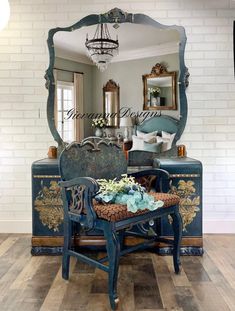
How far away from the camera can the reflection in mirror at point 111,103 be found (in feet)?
10.7

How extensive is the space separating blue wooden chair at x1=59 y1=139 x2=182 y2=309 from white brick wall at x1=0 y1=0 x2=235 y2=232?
79cm

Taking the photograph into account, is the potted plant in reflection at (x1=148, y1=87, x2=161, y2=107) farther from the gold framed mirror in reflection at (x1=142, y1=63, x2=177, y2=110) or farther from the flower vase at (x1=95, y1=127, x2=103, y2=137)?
the flower vase at (x1=95, y1=127, x2=103, y2=137)

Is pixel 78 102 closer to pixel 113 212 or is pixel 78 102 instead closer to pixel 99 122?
pixel 99 122

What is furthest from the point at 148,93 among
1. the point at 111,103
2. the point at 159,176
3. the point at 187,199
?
the point at 187,199

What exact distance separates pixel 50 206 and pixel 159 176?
93 centimetres

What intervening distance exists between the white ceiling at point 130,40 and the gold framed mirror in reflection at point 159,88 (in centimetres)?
17

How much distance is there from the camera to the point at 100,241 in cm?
295

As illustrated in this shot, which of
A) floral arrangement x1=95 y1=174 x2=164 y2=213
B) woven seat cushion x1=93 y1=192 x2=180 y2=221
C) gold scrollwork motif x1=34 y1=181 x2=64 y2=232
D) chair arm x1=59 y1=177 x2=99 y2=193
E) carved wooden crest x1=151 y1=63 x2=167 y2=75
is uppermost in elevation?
carved wooden crest x1=151 y1=63 x2=167 y2=75

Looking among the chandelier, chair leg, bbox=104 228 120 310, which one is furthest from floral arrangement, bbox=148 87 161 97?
chair leg, bbox=104 228 120 310

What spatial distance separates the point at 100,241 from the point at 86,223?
762mm

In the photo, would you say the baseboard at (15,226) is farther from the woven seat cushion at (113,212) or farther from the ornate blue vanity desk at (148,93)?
the woven seat cushion at (113,212)

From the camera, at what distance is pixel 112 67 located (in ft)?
10.6

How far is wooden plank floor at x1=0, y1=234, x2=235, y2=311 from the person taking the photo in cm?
210

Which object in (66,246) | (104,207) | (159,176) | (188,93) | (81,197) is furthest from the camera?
(188,93)
